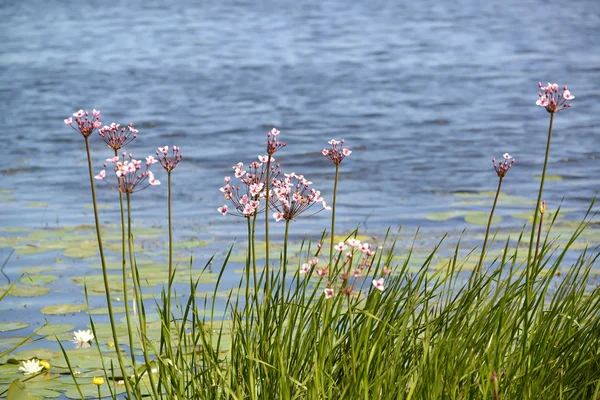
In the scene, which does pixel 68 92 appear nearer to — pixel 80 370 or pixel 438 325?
pixel 80 370

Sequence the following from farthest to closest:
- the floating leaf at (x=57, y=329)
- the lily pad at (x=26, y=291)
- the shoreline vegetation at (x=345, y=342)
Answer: the lily pad at (x=26, y=291) → the floating leaf at (x=57, y=329) → the shoreline vegetation at (x=345, y=342)

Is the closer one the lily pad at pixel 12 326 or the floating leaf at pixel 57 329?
the floating leaf at pixel 57 329

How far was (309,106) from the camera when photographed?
12156mm

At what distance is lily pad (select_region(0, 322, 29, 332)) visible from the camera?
4551mm

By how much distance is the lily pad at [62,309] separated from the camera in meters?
4.77

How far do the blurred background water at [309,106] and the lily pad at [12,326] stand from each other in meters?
0.16

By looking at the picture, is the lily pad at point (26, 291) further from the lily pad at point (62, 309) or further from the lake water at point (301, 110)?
the lily pad at point (62, 309)

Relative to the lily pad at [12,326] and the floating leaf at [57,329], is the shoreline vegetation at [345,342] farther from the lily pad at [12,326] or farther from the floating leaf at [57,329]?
the lily pad at [12,326]

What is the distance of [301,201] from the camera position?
2.42m

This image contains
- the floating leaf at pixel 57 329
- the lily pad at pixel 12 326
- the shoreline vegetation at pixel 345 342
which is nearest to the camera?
the shoreline vegetation at pixel 345 342

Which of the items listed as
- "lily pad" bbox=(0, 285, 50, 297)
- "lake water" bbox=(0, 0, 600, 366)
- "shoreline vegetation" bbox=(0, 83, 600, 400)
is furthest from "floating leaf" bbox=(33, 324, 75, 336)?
"shoreline vegetation" bbox=(0, 83, 600, 400)

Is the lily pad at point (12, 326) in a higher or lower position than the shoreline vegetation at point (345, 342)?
lower

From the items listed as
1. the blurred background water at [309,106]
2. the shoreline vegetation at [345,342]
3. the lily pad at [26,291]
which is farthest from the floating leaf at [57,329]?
the shoreline vegetation at [345,342]

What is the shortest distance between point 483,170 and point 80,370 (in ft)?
17.9
